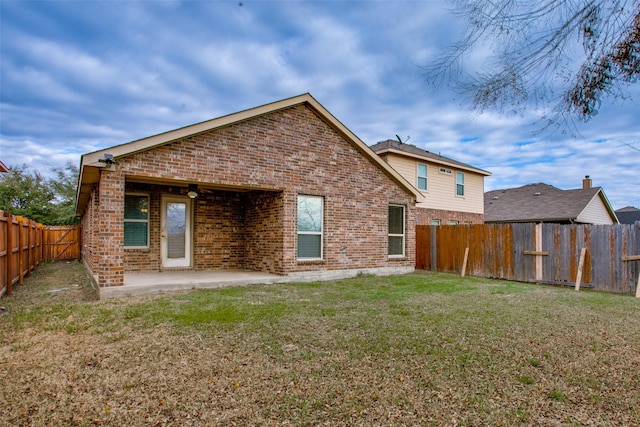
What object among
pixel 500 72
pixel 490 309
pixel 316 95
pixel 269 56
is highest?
pixel 269 56

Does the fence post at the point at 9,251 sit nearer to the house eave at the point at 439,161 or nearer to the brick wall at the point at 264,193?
the brick wall at the point at 264,193

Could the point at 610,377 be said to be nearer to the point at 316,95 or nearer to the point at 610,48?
the point at 610,48

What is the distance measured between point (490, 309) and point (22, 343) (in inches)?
284

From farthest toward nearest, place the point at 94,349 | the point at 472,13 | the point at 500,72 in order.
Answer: the point at 94,349
the point at 500,72
the point at 472,13

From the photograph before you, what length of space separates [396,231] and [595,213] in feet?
57.9

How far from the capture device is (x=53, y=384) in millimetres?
3459

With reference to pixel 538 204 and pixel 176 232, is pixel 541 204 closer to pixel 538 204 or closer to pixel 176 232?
pixel 538 204

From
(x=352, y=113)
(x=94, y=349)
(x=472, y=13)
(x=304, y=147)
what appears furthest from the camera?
(x=352, y=113)

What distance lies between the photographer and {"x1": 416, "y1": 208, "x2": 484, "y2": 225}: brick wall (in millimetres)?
18141

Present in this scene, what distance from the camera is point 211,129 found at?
28.3ft

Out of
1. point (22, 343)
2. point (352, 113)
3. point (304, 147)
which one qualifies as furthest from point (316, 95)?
point (22, 343)

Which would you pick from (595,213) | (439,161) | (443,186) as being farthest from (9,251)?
(595,213)

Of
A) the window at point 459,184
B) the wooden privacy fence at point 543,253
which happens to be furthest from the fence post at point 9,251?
the window at point 459,184

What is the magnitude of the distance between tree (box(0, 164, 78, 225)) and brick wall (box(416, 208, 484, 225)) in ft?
84.6
